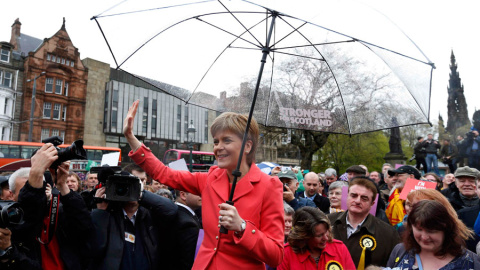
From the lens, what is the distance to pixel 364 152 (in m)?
37.3

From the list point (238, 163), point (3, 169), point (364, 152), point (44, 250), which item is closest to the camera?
point (238, 163)

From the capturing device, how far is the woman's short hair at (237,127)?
2.18 meters

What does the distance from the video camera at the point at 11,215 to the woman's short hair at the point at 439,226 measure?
2.75 m

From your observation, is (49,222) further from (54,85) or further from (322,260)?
(54,85)

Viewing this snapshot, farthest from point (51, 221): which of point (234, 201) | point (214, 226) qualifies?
point (234, 201)

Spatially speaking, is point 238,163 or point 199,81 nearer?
point 238,163

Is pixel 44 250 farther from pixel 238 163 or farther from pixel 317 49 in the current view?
pixel 317 49

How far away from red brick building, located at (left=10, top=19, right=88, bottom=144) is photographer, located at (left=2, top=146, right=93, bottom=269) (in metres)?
40.2

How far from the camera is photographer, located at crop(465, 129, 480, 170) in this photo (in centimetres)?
1248

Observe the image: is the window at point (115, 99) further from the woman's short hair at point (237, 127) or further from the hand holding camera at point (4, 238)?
the woman's short hair at point (237, 127)

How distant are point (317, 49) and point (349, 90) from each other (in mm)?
559

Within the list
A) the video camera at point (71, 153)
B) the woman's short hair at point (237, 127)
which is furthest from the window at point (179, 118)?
the woman's short hair at point (237, 127)

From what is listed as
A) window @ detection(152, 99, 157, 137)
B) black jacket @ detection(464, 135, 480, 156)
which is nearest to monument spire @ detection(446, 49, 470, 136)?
window @ detection(152, 99, 157, 137)

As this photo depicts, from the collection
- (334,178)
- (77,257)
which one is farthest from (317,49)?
(334,178)
